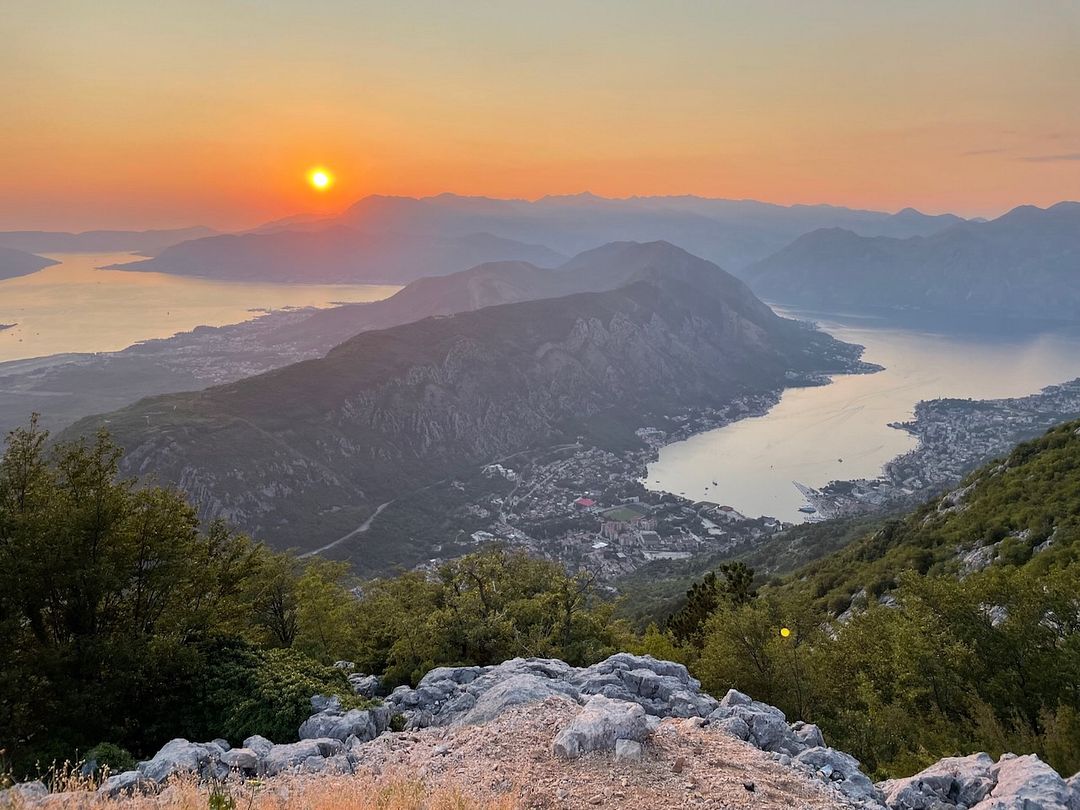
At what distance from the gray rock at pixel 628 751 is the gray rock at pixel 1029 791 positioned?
536 cm

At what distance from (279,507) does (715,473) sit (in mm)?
108693

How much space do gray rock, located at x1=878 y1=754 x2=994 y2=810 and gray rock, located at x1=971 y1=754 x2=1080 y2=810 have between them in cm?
31

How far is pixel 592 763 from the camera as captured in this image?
1029 centimetres

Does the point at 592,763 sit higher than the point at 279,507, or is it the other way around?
the point at 592,763

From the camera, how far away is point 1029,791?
30.7 ft

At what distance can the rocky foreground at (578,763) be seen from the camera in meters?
9.46

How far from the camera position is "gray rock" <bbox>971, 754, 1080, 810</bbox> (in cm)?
902

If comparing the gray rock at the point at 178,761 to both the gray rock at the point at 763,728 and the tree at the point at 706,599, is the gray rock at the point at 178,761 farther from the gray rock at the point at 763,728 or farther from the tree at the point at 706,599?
the tree at the point at 706,599

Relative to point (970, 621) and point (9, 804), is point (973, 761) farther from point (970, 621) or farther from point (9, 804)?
point (9, 804)

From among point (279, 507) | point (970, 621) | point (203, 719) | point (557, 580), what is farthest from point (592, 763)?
point (279, 507)

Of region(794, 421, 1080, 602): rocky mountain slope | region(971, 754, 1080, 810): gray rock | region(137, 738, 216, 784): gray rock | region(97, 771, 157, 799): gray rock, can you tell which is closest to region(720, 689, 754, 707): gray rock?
region(971, 754, 1080, 810): gray rock

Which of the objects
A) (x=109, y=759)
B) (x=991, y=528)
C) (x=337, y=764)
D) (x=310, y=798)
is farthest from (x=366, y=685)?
(x=991, y=528)

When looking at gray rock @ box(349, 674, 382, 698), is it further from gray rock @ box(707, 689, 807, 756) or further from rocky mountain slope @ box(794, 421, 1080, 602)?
rocky mountain slope @ box(794, 421, 1080, 602)

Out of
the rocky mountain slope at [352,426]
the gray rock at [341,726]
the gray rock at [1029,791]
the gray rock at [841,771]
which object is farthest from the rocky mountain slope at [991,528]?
the rocky mountain slope at [352,426]
